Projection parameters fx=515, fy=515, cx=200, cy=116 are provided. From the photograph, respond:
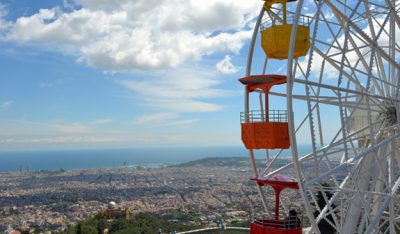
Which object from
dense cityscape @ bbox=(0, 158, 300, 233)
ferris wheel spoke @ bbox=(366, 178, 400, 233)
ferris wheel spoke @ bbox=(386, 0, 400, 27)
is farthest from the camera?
dense cityscape @ bbox=(0, 158, 300, 233)

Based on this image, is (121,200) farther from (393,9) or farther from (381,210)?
(381,210)

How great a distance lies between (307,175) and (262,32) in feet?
15.8

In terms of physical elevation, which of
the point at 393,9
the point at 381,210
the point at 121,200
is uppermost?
the point at 393,9

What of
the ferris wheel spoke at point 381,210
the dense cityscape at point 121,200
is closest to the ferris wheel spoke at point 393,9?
the ferris wheel spoke at point 381,210

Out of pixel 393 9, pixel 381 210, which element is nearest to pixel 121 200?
pixel 393 9

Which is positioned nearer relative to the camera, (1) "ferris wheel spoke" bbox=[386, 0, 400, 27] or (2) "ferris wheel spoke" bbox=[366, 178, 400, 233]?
(2) "ferris wheel spoke" bbox=[366, 178, 400, 233]

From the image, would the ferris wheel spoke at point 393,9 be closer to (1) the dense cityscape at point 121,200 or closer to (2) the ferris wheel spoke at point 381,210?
(2) the ferris wheel spoke at point 381,210

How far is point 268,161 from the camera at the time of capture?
15500mm

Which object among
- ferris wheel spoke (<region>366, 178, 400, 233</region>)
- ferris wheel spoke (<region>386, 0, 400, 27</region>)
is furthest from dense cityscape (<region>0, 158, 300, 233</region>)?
ferris wheel spoke (<region>386, 0, 400, 27</region>)

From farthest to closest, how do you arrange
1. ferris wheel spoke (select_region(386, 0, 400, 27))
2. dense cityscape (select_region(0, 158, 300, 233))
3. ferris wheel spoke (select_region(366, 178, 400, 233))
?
dense cityscape (select_region(0, 158, 300, 233)), ferris wheel spoke (select_region(386, 0, 400, 27)), ferris wheel spoke (select_region(366, 178, 400, 233))

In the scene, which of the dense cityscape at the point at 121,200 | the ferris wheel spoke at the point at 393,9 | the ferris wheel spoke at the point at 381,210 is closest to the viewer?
the ferris wheel spoke at the point at 381,210

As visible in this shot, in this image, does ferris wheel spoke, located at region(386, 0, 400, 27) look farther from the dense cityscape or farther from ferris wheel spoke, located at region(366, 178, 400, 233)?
the dense cityscape

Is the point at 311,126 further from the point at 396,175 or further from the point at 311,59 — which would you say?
the point at 396,175

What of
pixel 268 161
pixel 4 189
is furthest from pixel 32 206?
pixel 268 161
